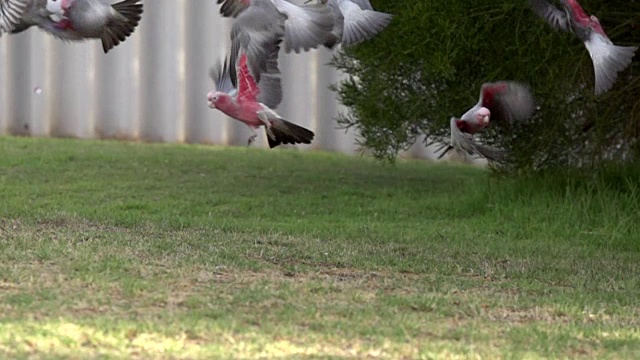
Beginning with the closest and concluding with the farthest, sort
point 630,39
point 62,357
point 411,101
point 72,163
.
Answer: point 62,357 < point 630,39 < point 411,101 < point 72,163

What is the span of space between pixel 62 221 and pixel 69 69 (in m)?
6.62

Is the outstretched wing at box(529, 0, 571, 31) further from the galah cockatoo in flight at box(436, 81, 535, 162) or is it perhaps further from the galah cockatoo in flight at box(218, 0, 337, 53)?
the galah cockatoo in flight at box(218, 0, 337, 53)

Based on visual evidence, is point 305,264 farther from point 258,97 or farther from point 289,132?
point 258,97

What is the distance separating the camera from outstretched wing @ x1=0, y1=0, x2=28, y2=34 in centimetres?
545

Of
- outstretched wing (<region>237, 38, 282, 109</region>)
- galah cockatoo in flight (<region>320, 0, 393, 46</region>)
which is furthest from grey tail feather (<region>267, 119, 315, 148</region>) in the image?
galah cockatoo in flight (<region>320, 0, 393, 46</region>)

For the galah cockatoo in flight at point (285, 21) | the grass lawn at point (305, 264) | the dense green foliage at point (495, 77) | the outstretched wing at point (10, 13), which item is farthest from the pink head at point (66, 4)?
the dense green foliage at point (495, 77)

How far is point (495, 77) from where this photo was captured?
27.4 feet

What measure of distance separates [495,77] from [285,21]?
3.11 meters

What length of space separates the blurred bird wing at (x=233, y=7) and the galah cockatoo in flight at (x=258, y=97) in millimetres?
156

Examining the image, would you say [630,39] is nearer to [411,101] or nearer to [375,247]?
[411,101]

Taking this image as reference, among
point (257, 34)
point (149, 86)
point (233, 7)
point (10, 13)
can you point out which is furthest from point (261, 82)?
point (149, 86)

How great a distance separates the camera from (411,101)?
30.8 ft

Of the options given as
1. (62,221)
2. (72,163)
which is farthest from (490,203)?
(72,163)

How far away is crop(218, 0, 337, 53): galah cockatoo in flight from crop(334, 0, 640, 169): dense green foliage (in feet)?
6.81
